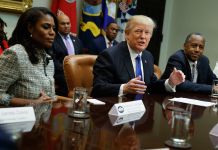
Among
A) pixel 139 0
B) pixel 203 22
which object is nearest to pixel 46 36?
pixel 139 0

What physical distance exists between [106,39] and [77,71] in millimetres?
2688

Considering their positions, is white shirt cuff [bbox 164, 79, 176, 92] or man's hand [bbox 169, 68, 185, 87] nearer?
man's hand [bbox 169, 68, 185, 87]

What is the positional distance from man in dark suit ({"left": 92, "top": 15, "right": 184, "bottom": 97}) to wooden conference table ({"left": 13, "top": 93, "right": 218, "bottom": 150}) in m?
0.64

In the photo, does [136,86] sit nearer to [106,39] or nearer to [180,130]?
[180,130]

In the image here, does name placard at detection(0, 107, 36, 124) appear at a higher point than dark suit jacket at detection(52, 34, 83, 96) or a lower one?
higher

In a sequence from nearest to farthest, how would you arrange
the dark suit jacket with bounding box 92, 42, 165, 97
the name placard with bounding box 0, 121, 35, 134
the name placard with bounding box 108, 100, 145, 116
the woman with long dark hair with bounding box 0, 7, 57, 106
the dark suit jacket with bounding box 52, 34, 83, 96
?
1. the name placard with bounding box 0, 121, 35, 134
2. the name placard with bounding box 108, 100, 145, 116
3. the woman with long dark hair with bounding box 0, 7, 57, 106
4. the dark suit jacket with bounding box 92, 42, 165, 97
5. the dark suit jacket with bounding box 52, 34, 83, 96

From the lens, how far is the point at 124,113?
1.51 m

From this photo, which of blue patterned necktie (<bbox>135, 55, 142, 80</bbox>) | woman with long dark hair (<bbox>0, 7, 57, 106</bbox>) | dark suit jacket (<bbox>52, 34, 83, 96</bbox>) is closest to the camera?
woman with long dark hair (<bbox>0, 7, 57, 106</bbox>)

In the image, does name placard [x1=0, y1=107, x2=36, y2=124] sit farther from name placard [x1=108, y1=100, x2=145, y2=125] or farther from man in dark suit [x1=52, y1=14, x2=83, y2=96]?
man in dark suit [x1=52, y1=14, x2=83, y2=96]

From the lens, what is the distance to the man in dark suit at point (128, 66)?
→ 235 centimetres

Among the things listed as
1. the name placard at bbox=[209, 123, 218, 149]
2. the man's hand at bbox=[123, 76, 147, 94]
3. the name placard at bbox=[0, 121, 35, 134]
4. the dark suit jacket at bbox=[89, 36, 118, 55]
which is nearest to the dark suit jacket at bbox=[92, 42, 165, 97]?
the man's hand at bbox=[123, 76, 147, 94]

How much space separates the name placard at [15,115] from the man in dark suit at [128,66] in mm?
1053

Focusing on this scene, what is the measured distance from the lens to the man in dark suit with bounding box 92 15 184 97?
2.35 meters

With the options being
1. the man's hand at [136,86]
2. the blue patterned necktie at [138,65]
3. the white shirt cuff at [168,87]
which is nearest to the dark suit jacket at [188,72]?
the white shirt cuff at [168,87]
